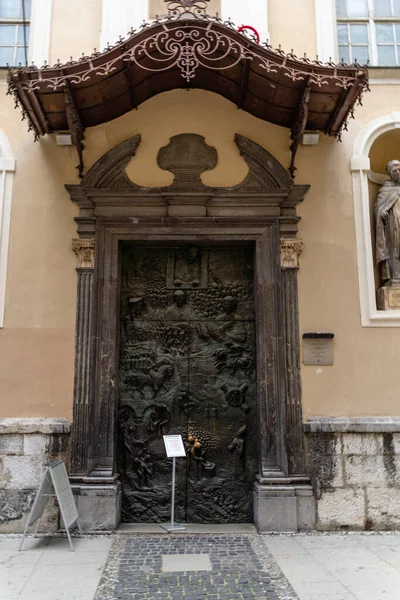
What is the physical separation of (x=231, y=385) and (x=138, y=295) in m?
1.67

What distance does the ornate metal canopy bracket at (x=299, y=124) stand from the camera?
20.3 ft

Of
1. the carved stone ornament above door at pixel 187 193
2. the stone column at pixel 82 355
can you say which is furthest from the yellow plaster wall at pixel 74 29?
the stone column at pixel 82 355

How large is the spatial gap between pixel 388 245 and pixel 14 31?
236 inches

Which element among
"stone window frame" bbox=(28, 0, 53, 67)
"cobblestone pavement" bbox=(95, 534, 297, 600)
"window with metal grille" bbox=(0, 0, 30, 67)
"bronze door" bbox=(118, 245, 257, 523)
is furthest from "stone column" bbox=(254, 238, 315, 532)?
"window with metal grille" bbox=(0, 0, 30, 67)

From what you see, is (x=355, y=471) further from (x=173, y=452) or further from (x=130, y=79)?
(x=130, y=79)

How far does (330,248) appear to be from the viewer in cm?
689

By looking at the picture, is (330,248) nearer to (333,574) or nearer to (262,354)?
(262,354)

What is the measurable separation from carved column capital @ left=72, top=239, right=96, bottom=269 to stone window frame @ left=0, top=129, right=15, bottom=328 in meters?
0.89

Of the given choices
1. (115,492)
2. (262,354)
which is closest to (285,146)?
(262,354)

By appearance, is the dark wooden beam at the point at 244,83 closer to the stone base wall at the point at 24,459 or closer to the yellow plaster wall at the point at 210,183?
the yellow plaster wall at the point at 210,183

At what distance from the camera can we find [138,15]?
292 inches

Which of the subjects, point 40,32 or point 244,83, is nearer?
point 244,83

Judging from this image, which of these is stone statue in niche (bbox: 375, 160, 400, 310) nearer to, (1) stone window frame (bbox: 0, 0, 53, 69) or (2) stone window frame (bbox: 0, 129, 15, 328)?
(2) stone window frame (bbox: 0, 129, 15, 328)

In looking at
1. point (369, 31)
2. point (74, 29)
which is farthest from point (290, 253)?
point (74, 29)
